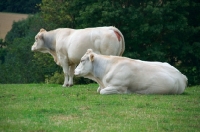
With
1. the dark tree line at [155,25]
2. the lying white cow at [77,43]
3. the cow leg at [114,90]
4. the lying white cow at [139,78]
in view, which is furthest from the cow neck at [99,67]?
the dark tree line at [155,25]

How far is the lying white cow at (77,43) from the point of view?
63.5 feet

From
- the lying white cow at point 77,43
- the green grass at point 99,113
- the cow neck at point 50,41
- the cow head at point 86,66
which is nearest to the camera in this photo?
the green grass at point 99,113

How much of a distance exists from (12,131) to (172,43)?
2629 centimetres

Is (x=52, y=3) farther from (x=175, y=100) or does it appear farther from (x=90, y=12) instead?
(x=175, y=100)

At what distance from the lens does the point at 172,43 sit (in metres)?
35.8

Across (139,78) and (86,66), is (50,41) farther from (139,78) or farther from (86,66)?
(139,78)

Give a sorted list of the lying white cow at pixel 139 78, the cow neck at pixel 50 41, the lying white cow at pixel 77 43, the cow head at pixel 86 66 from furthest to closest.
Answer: the cow neck at pixel 50 41 → the lying white cow at pixel 77 43 → the cow head at pixel 86 66 → the lying white cow at pixel 139 78

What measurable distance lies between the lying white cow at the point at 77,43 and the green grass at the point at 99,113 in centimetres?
362

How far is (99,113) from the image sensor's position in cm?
1246

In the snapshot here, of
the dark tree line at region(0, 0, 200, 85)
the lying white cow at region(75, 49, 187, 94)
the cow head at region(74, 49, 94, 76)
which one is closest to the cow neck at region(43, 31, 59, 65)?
the cow head at region(74, 49, 94, 76)

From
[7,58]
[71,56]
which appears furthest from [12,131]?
[7,58]

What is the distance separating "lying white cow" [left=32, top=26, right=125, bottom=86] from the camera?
762 inches

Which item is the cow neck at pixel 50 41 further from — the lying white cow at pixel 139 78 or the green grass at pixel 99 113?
the green grass at pixel 99 113

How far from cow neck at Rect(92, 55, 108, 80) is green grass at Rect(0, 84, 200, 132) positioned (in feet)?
3.74
